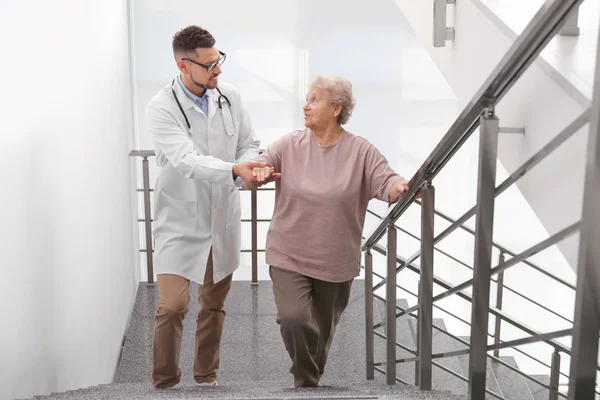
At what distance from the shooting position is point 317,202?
2.83 meters

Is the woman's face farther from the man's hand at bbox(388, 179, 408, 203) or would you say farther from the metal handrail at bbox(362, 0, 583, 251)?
the metal handrail at bbox(362, 0, 583, 251)

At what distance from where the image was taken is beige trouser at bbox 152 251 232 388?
10.2 feet

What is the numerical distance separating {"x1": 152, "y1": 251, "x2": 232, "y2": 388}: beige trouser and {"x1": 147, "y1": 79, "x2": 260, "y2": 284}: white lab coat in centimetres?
7

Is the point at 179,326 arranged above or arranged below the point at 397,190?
below

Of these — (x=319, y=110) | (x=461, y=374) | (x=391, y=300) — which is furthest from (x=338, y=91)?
(x=461, y=374)

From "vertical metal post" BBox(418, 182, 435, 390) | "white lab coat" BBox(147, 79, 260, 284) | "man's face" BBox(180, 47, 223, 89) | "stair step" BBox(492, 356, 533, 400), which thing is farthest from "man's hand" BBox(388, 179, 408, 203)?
"stair step" BBox(492, 356, 533, 400)

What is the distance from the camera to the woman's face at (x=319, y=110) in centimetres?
285

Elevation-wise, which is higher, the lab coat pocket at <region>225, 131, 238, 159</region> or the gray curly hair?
the gray curly hair

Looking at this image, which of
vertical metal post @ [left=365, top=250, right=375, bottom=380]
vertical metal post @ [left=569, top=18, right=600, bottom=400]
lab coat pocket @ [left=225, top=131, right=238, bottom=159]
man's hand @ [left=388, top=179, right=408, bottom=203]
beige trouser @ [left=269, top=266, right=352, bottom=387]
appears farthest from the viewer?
vertical metal post @ [left=365, top=250, right=375, bottom=380]

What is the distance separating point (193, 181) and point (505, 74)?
5.69 ft

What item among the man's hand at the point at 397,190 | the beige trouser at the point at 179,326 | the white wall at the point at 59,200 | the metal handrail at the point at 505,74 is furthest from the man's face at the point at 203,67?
the metal handrail at the point at 505,74

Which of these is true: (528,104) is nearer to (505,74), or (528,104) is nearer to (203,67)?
(505,74)

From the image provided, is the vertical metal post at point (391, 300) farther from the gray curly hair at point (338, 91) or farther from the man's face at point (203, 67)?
the man's face at point (203, 67)

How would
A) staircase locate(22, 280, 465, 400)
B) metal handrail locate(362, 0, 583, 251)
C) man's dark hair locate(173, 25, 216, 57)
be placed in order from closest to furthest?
metal handrail locate(362, 0, 583, 251), man's dark hair locate(173, 25, 216, 57), staircase locate(22, 280, 465, 400)
